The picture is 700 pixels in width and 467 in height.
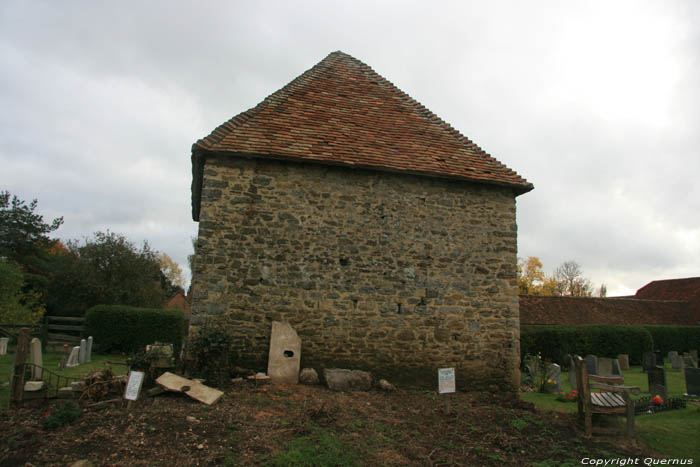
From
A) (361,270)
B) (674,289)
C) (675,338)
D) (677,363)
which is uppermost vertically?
(674,289)

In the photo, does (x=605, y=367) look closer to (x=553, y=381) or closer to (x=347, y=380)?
(x=553, y=381)

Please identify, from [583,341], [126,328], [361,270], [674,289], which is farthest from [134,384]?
[674,289]

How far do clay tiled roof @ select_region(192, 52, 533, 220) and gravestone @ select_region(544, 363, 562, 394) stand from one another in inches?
191

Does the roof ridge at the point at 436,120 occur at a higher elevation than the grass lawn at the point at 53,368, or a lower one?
higher

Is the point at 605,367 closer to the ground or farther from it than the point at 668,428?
closer to the ground

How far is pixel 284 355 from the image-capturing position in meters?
7.86

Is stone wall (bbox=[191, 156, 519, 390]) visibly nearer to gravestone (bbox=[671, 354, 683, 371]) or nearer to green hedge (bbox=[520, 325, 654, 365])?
green hedge (bbox=[520, 325, 654, 365])

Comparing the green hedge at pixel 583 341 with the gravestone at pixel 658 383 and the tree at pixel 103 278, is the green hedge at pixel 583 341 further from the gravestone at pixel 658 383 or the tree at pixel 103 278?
the tree at pixel 103 278

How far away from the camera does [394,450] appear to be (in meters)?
5.10

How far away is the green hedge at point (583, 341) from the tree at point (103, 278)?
66.7 feet

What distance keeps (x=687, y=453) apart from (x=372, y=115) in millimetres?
8955

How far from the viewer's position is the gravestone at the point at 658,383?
8680 mm

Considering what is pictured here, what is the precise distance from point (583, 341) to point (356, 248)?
525 inches

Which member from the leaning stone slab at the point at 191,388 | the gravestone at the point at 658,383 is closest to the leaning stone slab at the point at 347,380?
the leaning stone slab at the point at 191,388
